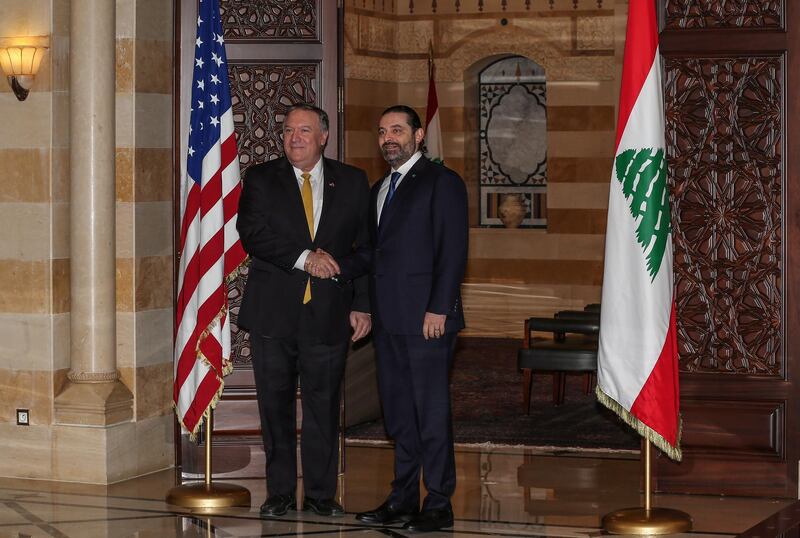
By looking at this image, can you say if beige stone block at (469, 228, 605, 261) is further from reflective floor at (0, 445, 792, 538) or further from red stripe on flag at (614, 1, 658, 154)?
red stripe on flag at (614, 1, 658, 154)

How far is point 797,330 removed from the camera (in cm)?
693

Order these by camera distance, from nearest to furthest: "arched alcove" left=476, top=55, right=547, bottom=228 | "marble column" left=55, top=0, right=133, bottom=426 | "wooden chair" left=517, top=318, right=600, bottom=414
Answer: "marble column" left=55, top=0, right=133, bottom=426, "wooden chair" left=517, top=318, right=600, bottom=414, "arched alcove" left=476, top=55, right=547, bottom=228

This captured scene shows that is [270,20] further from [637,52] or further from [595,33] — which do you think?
[595,33]

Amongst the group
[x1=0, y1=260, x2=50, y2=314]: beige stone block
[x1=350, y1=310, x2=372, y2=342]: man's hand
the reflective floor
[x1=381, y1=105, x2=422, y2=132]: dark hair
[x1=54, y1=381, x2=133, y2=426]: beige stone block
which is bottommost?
the reflective floor

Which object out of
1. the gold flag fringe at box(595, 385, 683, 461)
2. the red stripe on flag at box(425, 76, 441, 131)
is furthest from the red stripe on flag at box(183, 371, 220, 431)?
the red stripe on flag at box(425, 76, 441, 131)

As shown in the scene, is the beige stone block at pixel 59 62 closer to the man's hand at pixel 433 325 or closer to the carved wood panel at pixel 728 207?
the man's hand at pixel 433 325

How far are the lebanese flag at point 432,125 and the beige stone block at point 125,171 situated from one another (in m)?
6.87

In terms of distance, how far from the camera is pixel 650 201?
604cm

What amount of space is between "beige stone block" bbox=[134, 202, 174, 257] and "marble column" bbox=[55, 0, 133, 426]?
193 millimetres

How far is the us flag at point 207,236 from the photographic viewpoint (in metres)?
6.77

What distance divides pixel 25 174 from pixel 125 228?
0.62m

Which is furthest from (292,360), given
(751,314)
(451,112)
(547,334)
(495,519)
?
(451,112)

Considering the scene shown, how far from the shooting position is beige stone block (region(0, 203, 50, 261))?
7.47m

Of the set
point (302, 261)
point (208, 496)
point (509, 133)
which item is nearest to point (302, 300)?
point (302, 261)
